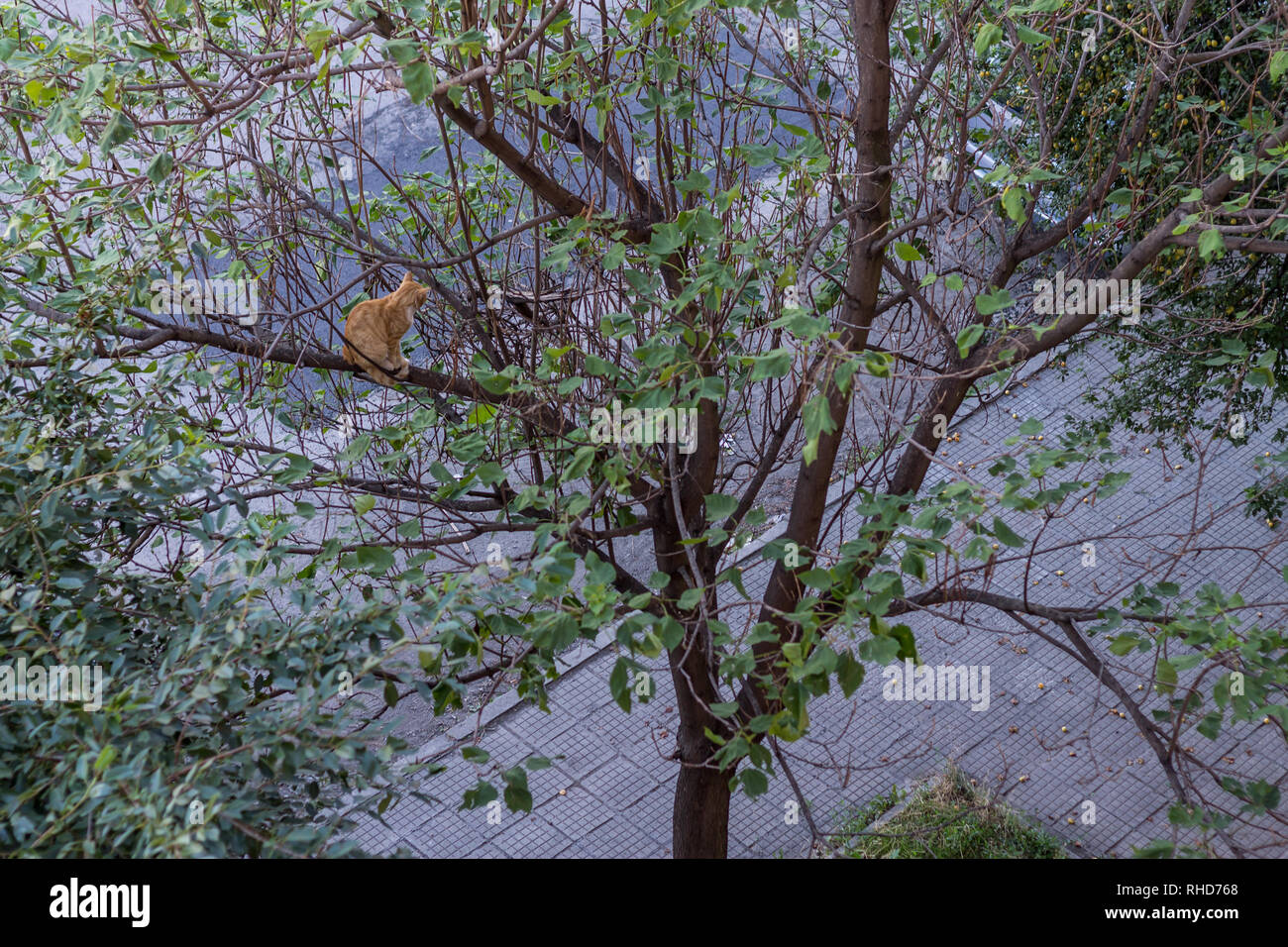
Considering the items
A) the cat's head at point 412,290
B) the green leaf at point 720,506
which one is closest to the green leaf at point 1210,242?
the green leaf at point 720,506

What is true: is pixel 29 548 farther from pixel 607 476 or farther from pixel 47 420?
pixel 607 476

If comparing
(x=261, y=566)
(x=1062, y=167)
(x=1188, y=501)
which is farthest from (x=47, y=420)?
(x=1188, y=501)

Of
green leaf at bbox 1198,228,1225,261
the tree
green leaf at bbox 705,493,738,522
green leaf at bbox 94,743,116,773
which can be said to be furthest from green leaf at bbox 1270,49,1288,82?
green leaf at bbox 94,743,116,773

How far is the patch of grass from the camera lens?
4723mm

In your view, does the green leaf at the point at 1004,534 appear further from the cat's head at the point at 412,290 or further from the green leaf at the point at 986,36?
the cat's head at the point at 412,290

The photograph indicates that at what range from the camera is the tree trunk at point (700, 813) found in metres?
3.86

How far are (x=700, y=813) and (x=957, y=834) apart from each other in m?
1.58

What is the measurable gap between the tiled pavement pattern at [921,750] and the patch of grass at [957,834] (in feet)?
0.53

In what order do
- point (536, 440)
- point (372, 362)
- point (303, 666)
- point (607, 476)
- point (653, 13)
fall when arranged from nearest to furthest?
point (303, 666), point (607, 476), point (653, 13), point (372, 362), point (536, 440)

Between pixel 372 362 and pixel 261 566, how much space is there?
95 cm

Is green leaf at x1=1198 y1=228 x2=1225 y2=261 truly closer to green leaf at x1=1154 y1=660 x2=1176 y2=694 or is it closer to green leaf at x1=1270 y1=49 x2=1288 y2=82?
green leaf at x1=1270 y1=49 x2=1288 y2=82

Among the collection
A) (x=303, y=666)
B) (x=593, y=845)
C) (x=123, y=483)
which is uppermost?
(x=123, y=483)

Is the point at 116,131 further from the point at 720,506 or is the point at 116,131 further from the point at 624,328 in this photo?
the point at 720,506

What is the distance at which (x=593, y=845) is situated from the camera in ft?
16.6
